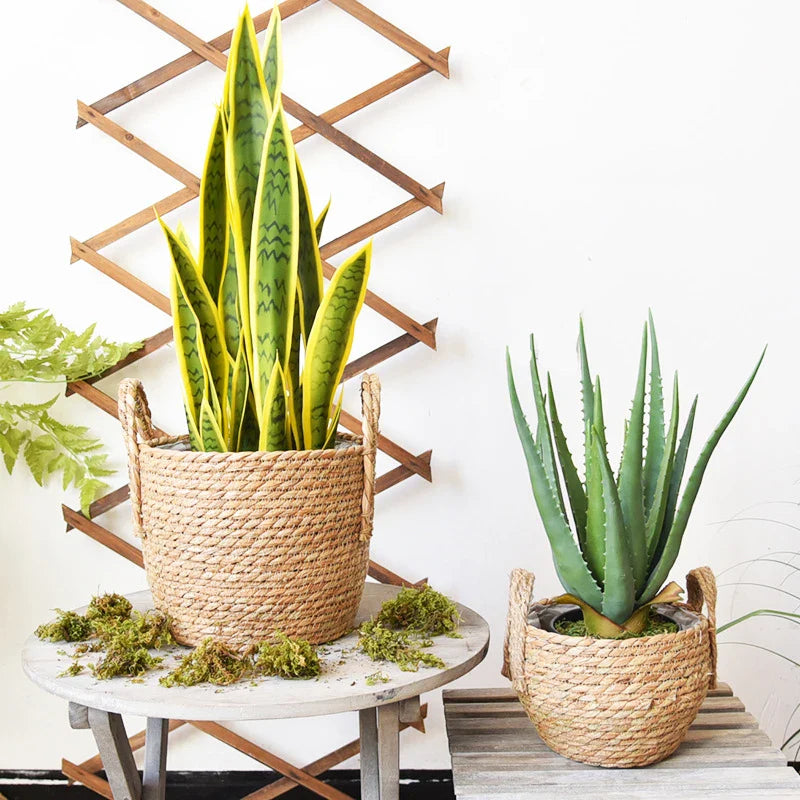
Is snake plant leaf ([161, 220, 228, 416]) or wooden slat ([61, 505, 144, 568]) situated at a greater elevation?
snake plant leaf ([161, 220, 228, 416])

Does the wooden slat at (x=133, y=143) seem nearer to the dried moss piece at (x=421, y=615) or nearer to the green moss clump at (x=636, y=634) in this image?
the dried moss piece at (x=421, y=615)

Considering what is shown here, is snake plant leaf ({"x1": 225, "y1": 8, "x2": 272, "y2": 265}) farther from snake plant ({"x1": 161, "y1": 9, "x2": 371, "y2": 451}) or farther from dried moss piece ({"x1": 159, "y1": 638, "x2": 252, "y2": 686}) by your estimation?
dried moss piece ({"x1": 159, "y1": 638, "x2": 252, "y2": 686})

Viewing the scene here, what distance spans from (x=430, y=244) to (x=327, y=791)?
33.3 inches

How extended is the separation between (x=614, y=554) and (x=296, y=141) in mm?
776

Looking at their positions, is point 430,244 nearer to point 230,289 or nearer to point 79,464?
point 230,289

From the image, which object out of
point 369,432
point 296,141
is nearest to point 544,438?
point 369,432

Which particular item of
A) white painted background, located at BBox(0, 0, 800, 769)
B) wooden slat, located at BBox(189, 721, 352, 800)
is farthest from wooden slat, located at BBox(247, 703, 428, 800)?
white painted background, located at BBox(0, 0, 800, 769)

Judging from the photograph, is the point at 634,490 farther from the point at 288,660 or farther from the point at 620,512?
the point at 288,660

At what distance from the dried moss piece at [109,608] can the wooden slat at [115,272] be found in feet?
1.59

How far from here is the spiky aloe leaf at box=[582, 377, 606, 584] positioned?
31.4 inches

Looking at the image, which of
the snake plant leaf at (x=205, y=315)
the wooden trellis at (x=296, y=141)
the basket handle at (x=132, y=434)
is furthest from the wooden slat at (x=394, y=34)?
the basket handle at (x=132, y=434)

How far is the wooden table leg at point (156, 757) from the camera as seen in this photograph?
990 mm

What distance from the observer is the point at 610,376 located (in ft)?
4.26

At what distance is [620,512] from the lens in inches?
30.4
